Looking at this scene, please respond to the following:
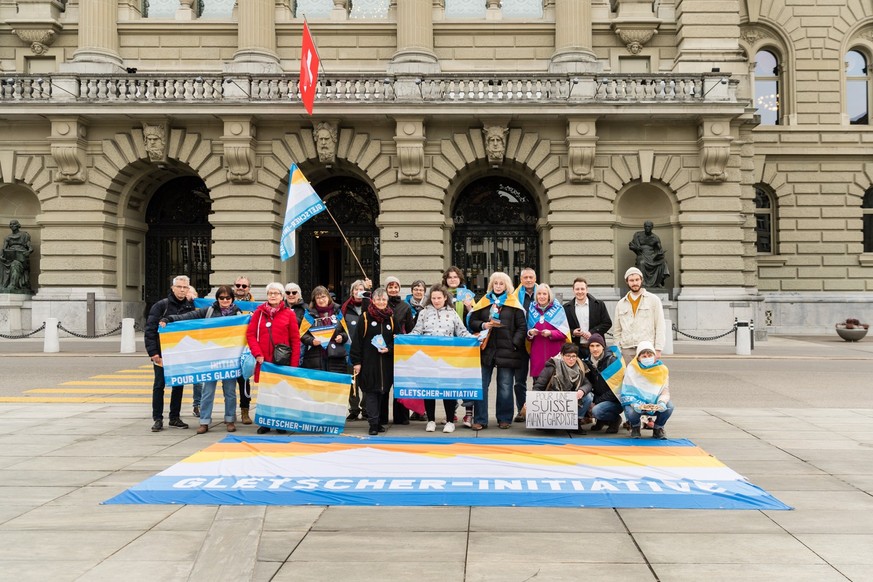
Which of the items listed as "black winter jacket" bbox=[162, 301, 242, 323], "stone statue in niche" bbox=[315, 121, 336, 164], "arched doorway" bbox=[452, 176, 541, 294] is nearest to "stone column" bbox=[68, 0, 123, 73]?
"stone statue in niche" bbox=[315, 121, 336, 164]

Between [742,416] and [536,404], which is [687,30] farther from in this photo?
[536,404]

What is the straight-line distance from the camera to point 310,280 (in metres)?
28.4

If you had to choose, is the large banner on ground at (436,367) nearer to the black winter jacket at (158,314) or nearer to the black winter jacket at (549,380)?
the black winter jacket at (549,380)

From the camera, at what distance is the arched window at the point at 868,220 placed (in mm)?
31464

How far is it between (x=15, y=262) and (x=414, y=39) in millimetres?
16837

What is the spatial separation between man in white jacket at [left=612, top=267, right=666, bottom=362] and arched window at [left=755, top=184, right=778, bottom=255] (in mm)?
24798

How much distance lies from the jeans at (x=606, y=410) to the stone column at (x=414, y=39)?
755 inches

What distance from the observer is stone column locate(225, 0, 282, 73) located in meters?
26.2

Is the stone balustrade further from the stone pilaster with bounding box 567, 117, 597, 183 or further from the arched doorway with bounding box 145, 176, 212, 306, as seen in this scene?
the arched doorway with bounding box 145, 176, 212, 306

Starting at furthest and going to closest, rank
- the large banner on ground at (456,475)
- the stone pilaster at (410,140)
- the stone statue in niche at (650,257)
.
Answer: the stone statue in niche at (650,257) → the stone pilaster at (410,140) → the large banner on ground at (456,475)

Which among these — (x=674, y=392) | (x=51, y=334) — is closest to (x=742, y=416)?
(x=674, y=392)

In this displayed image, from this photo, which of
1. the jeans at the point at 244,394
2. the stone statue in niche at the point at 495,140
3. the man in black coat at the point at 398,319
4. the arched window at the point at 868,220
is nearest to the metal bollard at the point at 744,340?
the stone statue in niche at the point at 495,140

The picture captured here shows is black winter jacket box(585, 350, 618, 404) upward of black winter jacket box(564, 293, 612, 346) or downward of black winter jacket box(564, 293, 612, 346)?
downward

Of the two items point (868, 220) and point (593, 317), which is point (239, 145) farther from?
point (868, 220)
